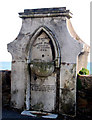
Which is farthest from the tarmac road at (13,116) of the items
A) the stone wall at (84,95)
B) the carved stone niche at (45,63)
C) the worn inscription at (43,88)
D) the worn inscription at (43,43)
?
the worn inscription at (43,43)

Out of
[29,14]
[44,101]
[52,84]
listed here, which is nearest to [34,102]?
[44,101]

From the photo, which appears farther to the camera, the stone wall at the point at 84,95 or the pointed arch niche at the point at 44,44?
the pointed arch niche at the point at 44,44

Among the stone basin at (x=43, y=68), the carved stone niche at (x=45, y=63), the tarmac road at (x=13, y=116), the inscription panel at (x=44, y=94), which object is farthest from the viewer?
the inscription panel at (x=44, y=94)

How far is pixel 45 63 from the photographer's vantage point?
6367 millimetres

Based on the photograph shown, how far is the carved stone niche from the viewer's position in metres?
6.20

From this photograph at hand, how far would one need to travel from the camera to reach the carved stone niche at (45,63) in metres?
6.20

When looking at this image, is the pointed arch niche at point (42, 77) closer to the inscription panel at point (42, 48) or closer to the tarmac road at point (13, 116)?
the inscription panel at point (42, 48)

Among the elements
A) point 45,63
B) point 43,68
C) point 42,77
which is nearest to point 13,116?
point 42,77

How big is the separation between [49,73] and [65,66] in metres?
0.56

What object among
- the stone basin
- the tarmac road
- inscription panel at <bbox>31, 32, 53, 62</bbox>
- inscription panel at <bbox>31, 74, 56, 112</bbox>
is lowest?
the tarmac road

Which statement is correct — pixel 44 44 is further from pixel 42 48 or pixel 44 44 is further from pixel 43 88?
pixel 43 88

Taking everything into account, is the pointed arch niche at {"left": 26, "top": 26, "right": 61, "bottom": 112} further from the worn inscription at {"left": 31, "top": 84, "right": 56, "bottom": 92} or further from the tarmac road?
the tarmac road

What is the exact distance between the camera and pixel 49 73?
6336 millimetres

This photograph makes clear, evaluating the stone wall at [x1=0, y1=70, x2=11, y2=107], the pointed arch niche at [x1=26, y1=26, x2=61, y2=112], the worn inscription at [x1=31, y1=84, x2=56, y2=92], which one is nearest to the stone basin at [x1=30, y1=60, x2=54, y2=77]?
the pointed arch niche at [x1=26, y1=26, x2=61, y2=112]
